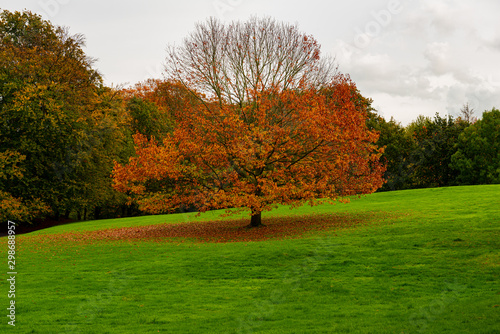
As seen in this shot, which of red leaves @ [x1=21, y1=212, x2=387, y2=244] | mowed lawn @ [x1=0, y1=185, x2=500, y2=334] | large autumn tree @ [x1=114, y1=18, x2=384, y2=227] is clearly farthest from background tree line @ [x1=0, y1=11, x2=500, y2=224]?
mowed lawn @ [x1=0, y1=185, x2=500, y2=334]

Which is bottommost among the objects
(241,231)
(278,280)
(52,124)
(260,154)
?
(278,280)

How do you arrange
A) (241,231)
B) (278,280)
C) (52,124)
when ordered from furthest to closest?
(52,124)
(241,231)
(278,280)

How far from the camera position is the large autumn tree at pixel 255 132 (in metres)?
22.1

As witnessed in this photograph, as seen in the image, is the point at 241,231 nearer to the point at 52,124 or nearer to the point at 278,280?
the point at 278,280

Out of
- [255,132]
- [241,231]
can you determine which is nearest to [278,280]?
[255,132]

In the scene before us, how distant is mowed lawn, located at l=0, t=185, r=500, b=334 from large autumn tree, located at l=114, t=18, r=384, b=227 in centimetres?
236

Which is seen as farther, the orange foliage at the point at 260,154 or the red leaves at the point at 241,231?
the red leaves at the point at 241,231

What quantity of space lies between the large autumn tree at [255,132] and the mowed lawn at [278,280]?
2.36 metres

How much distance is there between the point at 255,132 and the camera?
2105cm

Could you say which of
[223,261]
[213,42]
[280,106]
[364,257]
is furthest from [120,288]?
[213,42]

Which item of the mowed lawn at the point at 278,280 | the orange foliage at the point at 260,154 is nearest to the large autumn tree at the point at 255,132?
the orange foliage at the point at 260,154

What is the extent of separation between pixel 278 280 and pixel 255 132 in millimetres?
8955

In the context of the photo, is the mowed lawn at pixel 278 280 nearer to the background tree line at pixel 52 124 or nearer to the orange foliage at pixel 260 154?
the orange foliage at pixel 260 154

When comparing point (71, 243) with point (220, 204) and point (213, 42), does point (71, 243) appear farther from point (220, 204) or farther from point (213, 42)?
point (213, 42)
